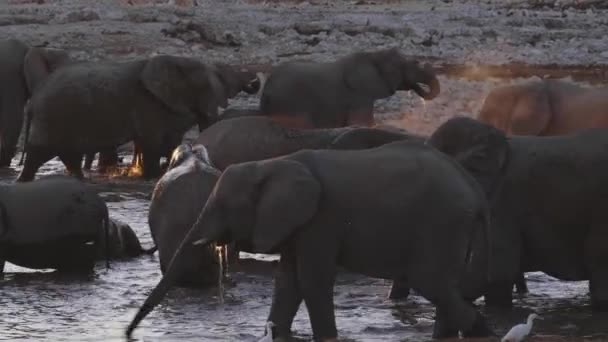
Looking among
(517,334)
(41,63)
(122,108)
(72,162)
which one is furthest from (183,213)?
(41,63)

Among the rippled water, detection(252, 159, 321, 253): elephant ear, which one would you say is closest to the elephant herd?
detection(252, 159, 321, 253): elephant ear

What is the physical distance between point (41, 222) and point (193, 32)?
76.2ft

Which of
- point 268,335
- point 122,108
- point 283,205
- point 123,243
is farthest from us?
point 122,108

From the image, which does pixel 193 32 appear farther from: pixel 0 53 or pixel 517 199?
pixel 517 199

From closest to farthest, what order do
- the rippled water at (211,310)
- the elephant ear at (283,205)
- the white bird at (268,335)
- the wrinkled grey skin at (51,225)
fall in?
the white bird at (268,335) → the elephant ear at (283,205) → the rippled water at (211,310) → the wrinkled grey skin at (51,225)

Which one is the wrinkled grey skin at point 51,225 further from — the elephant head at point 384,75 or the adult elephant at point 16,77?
the elephant head at point 384,75

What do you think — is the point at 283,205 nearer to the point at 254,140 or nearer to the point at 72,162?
the point at 254,140

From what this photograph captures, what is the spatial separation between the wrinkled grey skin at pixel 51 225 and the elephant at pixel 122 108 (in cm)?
595

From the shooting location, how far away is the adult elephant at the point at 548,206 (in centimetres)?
1105

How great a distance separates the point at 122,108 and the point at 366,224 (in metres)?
9.47

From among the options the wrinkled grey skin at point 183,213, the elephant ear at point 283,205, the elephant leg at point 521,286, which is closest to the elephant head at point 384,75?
the wrinkled grey skin at point 183,213

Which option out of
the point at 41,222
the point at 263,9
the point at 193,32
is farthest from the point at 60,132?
the point at 263,9

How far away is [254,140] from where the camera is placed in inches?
582

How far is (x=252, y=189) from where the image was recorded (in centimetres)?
979
